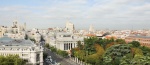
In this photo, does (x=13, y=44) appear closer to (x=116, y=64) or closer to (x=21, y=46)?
(x=21, y=46)

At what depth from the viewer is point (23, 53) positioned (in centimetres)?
5641

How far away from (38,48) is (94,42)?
21.8 meters

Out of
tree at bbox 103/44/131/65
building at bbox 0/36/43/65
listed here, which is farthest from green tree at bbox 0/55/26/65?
tree at bbox 103/44/131/65

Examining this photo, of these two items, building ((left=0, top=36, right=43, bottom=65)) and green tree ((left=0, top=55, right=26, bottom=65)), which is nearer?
green tree ((left=0, top=55, right=26, bottom=65))

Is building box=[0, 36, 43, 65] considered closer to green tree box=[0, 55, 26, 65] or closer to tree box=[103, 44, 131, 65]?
green tree box=[0, 55, 26, 65]

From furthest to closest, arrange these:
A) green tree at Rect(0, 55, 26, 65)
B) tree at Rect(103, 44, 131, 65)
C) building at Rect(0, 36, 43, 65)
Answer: building at Rect(0, 36, 43, 65) → tree at Rect(103, 44, 131, 65) → green tree at Rect(0, 55, 26, 65)

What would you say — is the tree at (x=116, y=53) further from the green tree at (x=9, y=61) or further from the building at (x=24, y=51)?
the green tree at (x=9, y=61)

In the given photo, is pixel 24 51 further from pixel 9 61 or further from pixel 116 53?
pixel 116 53

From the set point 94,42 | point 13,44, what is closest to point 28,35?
point 94,42

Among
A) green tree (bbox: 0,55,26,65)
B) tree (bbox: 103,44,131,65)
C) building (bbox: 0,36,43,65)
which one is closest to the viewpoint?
green tree (bbox: 0,55,26,65)

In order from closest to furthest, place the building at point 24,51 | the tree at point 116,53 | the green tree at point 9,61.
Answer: the green tree at point 9,61
the tree at point 116,53
the building at point 24,51

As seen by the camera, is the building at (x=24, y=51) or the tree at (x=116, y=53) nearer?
the tree at (x=116, y=53)

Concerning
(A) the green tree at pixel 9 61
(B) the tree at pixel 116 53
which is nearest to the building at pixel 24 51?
(A) the green tree at pixel 9 61

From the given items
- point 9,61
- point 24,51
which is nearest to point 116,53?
point 24,51
